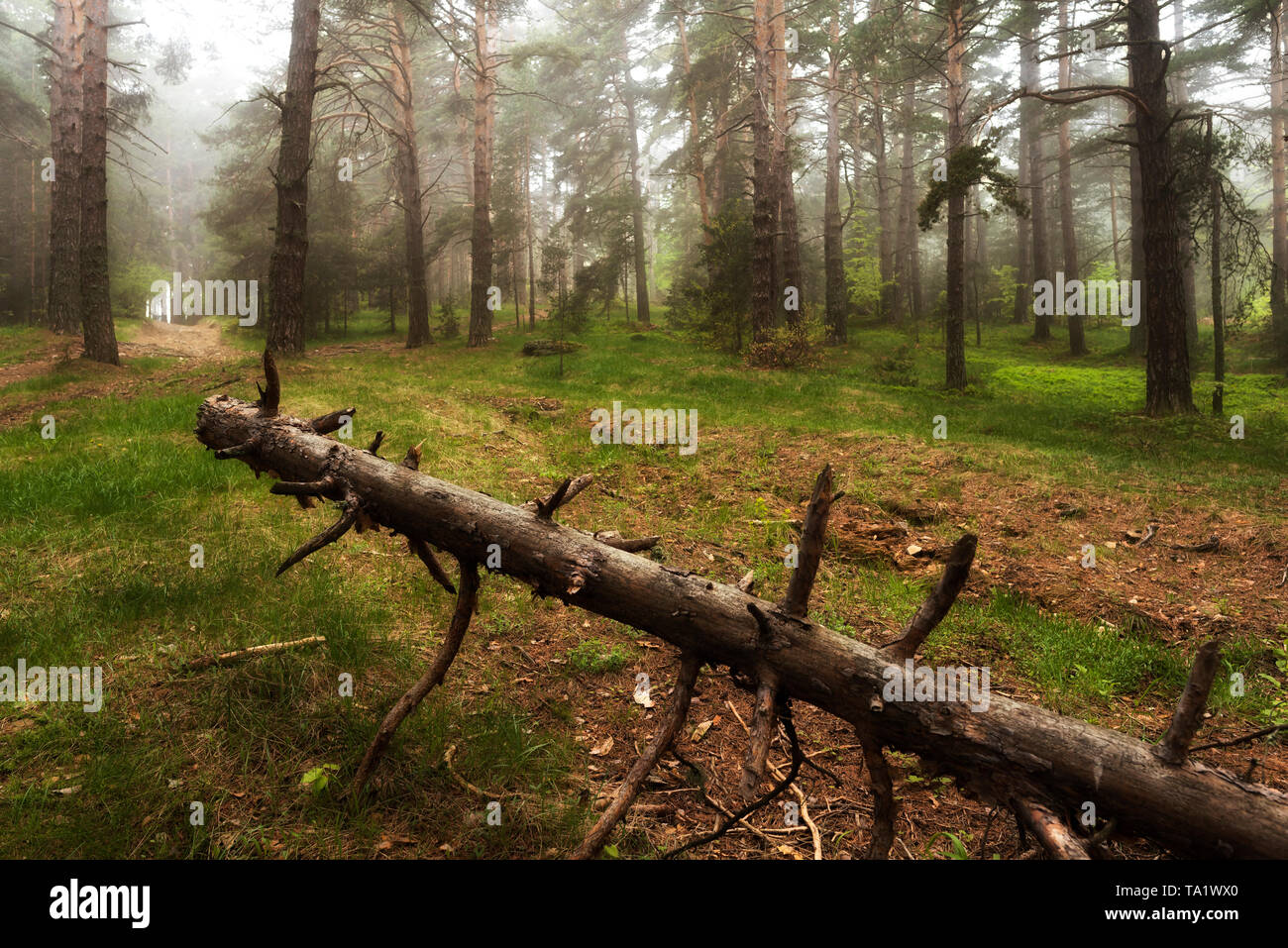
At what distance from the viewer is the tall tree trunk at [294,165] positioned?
502 inches

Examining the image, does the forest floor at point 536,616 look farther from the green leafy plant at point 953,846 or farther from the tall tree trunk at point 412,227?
the tall tree trunk at point 412,227

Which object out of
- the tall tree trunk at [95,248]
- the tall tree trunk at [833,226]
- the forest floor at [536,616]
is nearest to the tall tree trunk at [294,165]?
the tall tree trunk at [95,248]

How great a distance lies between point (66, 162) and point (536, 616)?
66.3ft

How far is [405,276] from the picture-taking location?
2389 centimetres

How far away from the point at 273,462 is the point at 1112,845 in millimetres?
4626

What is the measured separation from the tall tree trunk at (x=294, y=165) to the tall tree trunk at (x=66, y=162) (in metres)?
5.05

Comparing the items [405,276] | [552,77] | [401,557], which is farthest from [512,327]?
[401,557]

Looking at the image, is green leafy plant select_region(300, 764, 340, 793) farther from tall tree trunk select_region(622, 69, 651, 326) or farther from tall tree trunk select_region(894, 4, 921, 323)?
tall tree trunk select_region(894, 4, 921, 323)

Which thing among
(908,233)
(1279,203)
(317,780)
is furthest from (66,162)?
(1279,203)

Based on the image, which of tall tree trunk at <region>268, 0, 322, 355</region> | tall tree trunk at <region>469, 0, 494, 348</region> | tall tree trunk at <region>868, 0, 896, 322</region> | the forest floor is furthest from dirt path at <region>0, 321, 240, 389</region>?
tall tree trunk at <region>868, 0, 896, 322</region>

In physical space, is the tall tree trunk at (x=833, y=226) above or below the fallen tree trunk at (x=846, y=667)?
above

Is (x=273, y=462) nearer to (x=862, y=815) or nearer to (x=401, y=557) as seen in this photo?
(x=401, y=557)

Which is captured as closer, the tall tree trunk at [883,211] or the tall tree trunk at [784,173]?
the tall tree trunk at [784,173]

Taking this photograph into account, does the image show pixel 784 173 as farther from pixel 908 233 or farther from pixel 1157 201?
pixel 908 233
